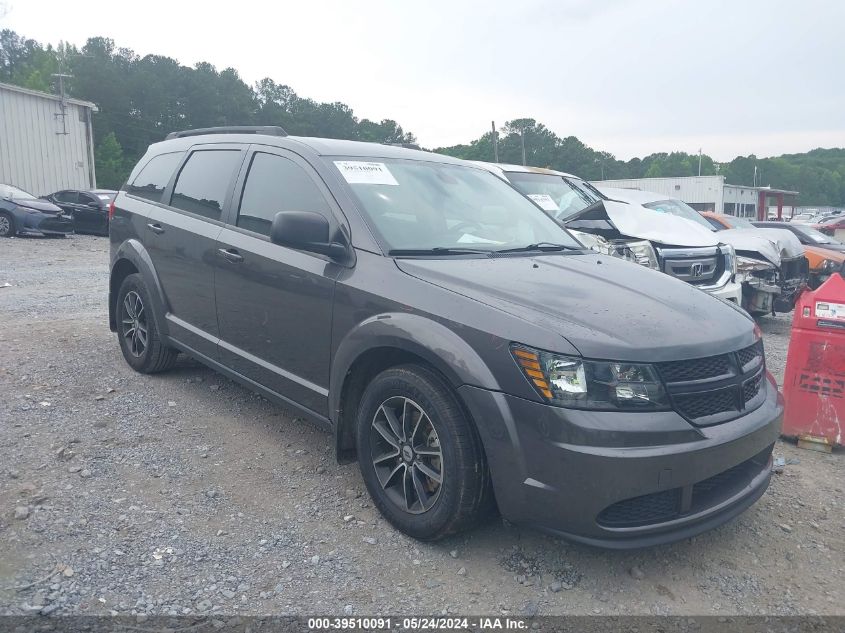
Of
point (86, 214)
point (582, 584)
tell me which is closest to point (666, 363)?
point (582, 584)

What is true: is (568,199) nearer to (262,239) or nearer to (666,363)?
(262,239)

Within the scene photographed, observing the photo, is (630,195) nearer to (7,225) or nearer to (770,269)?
(770,269)

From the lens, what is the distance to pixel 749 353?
10.2ft

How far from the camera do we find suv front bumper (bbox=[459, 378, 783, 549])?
2557 millimetres

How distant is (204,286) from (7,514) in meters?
1.71

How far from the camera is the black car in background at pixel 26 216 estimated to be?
17.0 m

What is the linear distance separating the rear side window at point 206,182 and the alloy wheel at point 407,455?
6.50 feet

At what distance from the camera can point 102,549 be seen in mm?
2967

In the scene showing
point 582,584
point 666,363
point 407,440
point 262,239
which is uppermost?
point 262,239

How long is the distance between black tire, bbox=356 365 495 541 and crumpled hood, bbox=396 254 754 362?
0.46 meters

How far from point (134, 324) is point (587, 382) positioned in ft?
13.0

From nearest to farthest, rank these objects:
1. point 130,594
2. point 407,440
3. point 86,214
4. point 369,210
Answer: point 130,594 → point 407,440 → point 369,210 → point 86,214

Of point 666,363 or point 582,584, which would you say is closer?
point 666,363

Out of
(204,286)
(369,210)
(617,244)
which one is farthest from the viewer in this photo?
(617,244)
